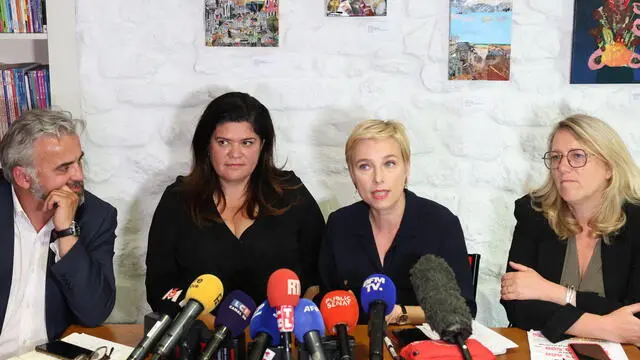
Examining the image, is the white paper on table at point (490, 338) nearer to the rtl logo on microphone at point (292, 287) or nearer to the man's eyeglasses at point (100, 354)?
the rtl logo on microphone at point (292, 287)

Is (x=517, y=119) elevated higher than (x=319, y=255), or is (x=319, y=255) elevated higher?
(x=517, y=119)

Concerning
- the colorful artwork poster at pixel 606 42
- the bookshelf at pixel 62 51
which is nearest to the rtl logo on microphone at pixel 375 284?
the colorful artwork poster at pixel 606 42

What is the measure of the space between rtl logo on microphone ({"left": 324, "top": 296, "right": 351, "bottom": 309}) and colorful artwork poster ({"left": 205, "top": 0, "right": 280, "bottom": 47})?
1.56 m

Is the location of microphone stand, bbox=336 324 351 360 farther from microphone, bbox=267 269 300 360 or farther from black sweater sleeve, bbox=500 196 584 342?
black sweater sleeve, bbox=500 196 584 342

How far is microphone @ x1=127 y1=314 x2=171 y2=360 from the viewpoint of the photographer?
1337 mm

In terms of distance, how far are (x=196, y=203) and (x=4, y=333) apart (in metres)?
0.80

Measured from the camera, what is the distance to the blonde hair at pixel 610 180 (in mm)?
2186

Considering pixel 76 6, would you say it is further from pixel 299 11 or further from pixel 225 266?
pixel 225 266

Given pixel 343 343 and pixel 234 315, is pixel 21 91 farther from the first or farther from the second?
pixel 343 343

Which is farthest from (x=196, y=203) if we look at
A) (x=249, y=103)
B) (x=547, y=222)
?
(x=547, y=222)

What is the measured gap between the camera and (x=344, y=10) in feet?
9.24

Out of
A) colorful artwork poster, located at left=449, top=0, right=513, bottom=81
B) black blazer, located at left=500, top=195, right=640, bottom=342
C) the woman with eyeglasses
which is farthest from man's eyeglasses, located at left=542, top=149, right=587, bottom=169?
colorful artwork poster, located at left=449, top=0, right=513, bottom=81

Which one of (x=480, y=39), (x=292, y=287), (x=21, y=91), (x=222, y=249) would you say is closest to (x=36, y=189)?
(x=222, y=249)

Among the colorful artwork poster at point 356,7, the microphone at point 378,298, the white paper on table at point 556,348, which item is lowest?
the white paper on table at point 556,348
